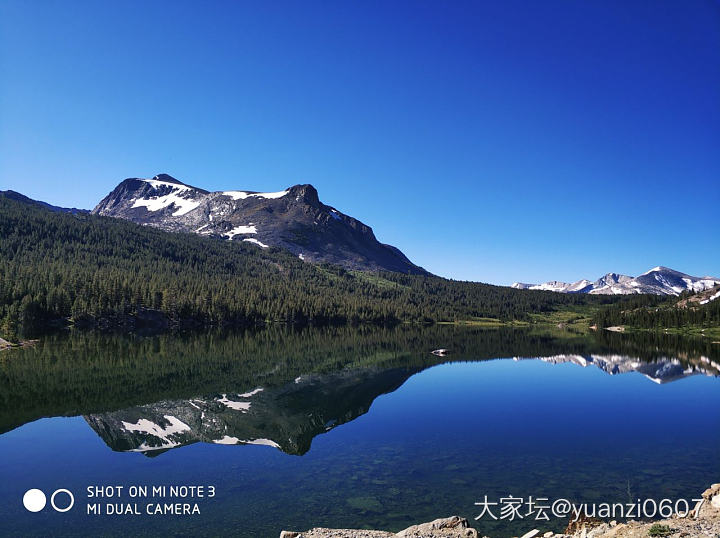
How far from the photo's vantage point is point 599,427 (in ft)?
132

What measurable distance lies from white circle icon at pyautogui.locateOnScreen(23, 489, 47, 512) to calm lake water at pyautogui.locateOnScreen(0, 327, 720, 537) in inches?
13.7

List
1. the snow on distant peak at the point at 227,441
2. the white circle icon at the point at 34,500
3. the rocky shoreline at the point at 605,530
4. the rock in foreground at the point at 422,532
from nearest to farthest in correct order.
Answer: the rocky shoreline at the point at 605,530
the rock in foreground at the point at 422,532
the white circle icon at the point at 34,500
the snow on distant peak at the point at 227,441

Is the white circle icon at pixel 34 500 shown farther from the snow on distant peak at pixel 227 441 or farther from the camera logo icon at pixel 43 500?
the snow on distant peak at pixel 227 441

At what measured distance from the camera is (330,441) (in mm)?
34531

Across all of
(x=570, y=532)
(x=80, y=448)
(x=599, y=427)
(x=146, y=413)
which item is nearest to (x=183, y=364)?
(x=146, y=413)

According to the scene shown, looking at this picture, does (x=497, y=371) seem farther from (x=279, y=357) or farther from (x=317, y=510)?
(x=317, y=510)

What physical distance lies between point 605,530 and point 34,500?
2695 centimetres

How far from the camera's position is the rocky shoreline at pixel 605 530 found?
13.8 m

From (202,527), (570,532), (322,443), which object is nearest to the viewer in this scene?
(570,532)

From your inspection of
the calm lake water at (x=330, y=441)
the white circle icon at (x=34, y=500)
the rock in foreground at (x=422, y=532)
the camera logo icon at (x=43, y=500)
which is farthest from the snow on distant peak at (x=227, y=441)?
the rock in foreground at (x=422, y=532)

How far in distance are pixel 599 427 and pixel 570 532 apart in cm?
2577

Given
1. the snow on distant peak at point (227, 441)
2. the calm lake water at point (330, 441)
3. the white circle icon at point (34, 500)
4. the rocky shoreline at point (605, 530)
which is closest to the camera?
the rocky shoreline at point (605, 530)

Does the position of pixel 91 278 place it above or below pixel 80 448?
above

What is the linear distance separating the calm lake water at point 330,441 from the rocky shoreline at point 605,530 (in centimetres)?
305
